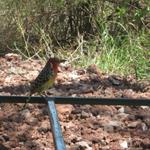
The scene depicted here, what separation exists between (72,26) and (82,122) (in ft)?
17.6

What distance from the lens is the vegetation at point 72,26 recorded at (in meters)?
8.55

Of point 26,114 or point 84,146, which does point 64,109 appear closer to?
point 26,114

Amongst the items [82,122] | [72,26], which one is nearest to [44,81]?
[82,122]

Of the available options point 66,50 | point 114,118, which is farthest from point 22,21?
point 114,118

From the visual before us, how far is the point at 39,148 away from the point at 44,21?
18.3 ft

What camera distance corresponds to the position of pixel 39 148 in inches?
167

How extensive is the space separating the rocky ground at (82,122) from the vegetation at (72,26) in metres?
2.62

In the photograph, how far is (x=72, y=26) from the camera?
32.3 ft

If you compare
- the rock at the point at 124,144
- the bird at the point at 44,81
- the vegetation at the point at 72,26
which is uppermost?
the vegetation at the point at 72,26

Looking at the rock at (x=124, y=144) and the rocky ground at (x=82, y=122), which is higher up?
the rocky ground at (x=82, y=122)

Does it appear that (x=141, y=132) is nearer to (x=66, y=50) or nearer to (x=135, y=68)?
(x=135, y=68)

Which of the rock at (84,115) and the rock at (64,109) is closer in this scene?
the rock at (84,115)

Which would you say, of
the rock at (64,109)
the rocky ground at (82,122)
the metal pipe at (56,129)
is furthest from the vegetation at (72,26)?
the metal pipe at (56,129)

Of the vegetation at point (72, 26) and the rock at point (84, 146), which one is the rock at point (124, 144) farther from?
the vegetation at point (72, 26)
